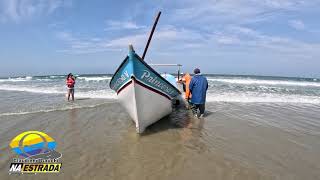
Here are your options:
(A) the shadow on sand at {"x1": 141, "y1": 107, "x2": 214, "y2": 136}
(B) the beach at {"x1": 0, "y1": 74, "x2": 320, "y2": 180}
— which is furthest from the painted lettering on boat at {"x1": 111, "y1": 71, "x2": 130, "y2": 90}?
(A) the shadow on sand at {"x1": 141, "y1": 107, "x2": 214, "y2": 136}

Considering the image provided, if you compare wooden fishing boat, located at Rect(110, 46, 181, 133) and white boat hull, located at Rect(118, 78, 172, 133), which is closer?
wooden fishing boat, located at Rect(110, 46, 181, 133)

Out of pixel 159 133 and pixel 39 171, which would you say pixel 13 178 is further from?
pixel 159 133

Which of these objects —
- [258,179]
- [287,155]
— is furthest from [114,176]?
[287,155]

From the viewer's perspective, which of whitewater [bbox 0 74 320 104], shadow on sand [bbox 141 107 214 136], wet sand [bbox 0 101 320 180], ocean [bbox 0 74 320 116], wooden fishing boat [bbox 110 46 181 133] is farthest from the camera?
whitewater [bbox 0 74 320 104]

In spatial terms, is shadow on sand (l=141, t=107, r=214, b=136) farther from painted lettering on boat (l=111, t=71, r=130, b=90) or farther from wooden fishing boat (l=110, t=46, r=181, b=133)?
painted lettering on boat (l=111, t=71, r=130, b=90)

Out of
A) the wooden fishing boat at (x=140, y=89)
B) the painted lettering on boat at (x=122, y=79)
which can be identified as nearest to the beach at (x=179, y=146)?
the wooden fishing boat at (x=140, y=89)

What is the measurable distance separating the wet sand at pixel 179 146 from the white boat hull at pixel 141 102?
364 millimetres

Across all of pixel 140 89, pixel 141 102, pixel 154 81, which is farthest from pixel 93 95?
pixel 140 89

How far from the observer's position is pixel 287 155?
4.97 metres

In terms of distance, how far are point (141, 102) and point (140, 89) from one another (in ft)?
1.16

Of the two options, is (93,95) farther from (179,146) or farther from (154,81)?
(179,146)

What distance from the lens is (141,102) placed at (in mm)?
6211

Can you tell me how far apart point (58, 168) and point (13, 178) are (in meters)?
0.67

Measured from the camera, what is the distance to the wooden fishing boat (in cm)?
591
